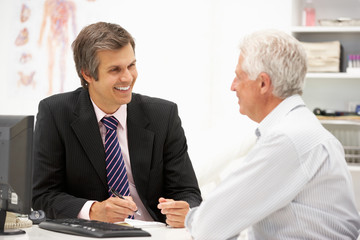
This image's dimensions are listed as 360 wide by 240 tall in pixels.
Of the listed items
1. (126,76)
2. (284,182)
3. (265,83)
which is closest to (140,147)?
(126,76)

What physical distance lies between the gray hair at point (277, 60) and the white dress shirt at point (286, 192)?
116mm

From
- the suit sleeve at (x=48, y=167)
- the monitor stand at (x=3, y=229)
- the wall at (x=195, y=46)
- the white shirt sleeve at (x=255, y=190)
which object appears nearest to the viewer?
the white shirt sleeve at (x=255, y=190)

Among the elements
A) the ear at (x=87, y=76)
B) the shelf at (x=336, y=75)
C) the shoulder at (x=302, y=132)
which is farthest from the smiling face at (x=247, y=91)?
the shelf at (x=336, y=75)

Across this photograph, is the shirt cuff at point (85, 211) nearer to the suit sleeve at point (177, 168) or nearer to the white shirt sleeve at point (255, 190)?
the suit sleeve at point (177, 168)

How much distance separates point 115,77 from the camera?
2334mm

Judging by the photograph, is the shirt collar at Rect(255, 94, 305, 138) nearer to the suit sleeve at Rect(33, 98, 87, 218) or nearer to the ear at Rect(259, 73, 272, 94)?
the ear at Rect(259, 73, 272, 94)

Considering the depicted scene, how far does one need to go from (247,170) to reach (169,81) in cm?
316

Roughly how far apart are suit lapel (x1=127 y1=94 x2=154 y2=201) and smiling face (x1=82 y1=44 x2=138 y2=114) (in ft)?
0.31

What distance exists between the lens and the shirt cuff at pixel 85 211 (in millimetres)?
2086

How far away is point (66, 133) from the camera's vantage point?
2.30m

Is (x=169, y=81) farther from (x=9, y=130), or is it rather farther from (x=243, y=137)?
(x=9, y=130)

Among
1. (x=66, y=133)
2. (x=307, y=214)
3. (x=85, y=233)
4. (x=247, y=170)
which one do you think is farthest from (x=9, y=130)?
(x=307, y=214)

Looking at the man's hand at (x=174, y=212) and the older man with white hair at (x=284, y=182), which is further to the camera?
the man's hand at (x=174, y=212)

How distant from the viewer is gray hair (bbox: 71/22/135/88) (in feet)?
7.48
